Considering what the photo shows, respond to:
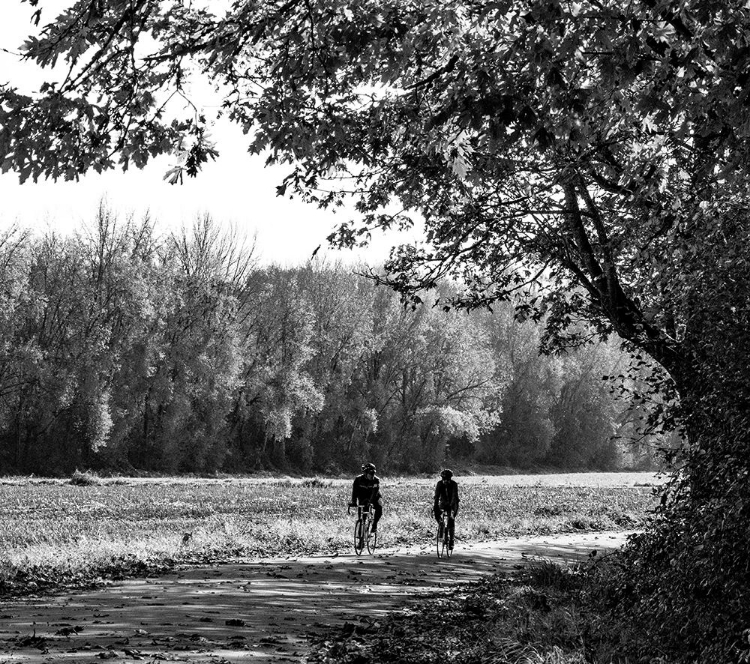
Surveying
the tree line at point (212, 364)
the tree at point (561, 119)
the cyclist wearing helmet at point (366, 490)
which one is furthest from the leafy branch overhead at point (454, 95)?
the tree line at point (212, 364)

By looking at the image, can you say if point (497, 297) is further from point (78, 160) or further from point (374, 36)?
point (78, 160)

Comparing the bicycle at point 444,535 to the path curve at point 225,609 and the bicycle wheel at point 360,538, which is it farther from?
the bicycle wheel at point 360,538

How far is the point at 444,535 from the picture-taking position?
1911 cm

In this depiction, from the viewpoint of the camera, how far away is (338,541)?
68.6 ft

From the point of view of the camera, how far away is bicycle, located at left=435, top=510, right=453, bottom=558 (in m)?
18.9

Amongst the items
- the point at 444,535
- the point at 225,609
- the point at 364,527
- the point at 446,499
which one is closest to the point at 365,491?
the point at 364,527

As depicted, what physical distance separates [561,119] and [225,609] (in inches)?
302

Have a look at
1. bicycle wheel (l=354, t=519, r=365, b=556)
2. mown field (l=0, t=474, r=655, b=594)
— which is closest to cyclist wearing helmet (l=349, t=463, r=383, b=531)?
bicycle wheel (l=354, t=519, r=365, b=556)

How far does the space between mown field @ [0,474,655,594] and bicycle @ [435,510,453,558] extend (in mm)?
2146

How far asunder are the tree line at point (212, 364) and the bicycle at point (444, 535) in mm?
32008

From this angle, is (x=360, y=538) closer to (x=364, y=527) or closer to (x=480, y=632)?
(x=364, y=527)

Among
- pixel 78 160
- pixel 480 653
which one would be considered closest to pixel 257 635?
pixel 480 653

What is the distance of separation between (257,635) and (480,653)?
2578 mm

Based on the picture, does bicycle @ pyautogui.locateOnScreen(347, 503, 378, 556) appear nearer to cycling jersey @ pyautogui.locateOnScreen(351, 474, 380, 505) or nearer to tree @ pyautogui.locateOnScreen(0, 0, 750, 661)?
cycling jersey @ pyautogui.locateOnScreen(351, 474, 380, 505)
